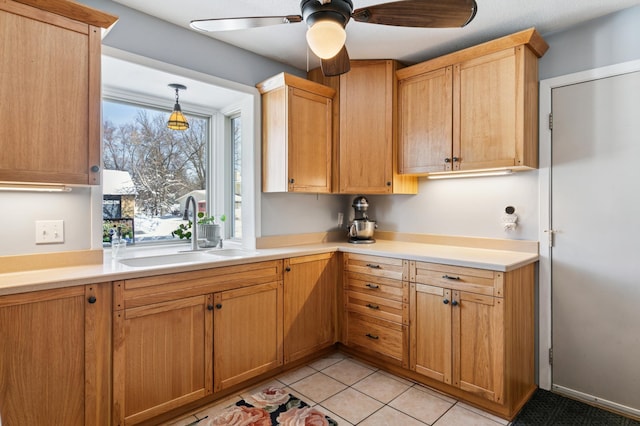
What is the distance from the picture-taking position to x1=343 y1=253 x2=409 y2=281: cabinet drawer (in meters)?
2.50

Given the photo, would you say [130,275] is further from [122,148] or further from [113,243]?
[122,148]

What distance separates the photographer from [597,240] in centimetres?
223

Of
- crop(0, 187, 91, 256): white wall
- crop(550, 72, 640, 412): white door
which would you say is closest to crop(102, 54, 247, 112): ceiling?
crop(0, 187, 91, 256): white wall

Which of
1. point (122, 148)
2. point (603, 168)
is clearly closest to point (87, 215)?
point (122, 148)

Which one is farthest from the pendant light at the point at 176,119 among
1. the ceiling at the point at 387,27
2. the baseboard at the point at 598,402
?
the baseboard at the point at 598,402

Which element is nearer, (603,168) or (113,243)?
(603,168)

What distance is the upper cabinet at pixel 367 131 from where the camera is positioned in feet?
9.50

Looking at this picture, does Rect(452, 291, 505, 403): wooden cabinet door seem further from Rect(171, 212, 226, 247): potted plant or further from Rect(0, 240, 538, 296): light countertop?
Rect(171, 212, 226, 247): potted plant

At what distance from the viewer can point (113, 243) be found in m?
2.36

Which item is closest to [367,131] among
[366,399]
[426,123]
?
[426,123]

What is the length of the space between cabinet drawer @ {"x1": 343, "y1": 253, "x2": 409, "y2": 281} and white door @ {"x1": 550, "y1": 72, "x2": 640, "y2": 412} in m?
1.02

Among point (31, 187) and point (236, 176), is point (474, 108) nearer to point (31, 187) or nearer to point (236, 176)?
point (236, 176)

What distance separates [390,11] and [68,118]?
5.43 feet

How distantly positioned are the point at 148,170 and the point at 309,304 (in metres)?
1.67
